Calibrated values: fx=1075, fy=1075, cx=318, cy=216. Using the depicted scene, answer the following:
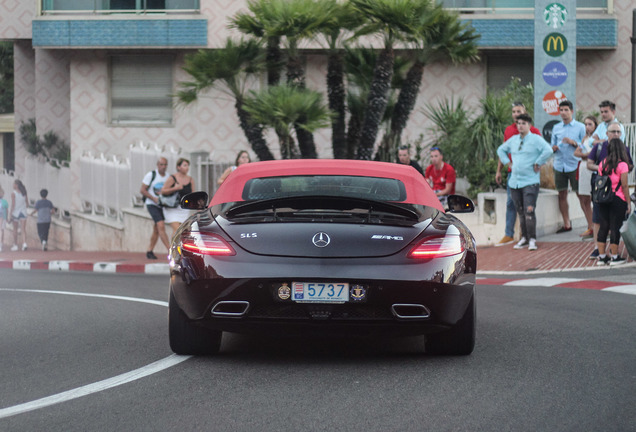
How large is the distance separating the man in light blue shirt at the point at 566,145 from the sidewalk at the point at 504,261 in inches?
36.2

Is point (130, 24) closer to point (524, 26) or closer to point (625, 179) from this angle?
point (524, 26)

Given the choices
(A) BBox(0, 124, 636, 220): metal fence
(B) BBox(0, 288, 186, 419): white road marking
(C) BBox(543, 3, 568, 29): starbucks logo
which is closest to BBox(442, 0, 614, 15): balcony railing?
(A) BBox(0, 124, 636, 220): metal fence

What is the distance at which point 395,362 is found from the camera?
653 centimetres

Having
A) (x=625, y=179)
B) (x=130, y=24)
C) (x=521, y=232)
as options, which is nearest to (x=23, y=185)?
(x=130, y=24)

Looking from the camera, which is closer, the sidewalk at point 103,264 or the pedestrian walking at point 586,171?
the pedestrian walking at point 586,171

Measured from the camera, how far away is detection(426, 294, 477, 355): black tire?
6.53 metres

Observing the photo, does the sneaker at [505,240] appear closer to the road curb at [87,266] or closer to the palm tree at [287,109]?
the palm tree at [287,109]

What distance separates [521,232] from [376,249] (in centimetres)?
1008

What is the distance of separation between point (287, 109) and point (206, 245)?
488 inches

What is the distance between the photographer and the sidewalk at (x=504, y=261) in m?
14.2

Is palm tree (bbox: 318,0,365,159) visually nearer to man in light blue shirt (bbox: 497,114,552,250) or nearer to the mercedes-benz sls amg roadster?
man in light blue shirt (bbox: 497,114,552,250)

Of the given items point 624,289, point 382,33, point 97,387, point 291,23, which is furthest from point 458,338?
point 382,33

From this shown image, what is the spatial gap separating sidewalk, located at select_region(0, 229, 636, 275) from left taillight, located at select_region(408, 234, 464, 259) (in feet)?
24.7

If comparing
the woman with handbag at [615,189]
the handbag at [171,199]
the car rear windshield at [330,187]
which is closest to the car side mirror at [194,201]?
the car rear windshield at [330,187]
